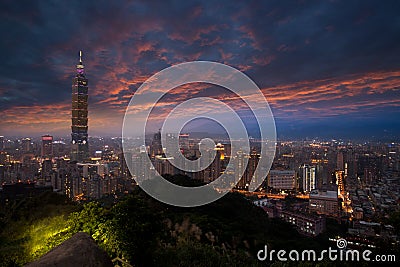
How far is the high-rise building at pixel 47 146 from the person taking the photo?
25.2 meters

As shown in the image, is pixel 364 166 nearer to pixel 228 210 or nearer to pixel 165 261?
pixel 228 210

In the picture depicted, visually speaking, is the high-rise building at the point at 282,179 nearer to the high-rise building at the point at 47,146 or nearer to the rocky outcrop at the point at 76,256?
the rocky outcrop at the point at 76,256

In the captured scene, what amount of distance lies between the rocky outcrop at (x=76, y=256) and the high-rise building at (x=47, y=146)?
26.4m

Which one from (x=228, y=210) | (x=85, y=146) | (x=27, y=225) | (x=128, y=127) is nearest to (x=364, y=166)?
(x=228, y=210)

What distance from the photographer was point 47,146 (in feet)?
86.0

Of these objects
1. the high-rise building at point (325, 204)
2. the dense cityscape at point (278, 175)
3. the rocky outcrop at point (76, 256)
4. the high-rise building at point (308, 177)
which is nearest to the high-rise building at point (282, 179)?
the dense cityscape at point (278, 175)

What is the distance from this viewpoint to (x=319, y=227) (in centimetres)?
943

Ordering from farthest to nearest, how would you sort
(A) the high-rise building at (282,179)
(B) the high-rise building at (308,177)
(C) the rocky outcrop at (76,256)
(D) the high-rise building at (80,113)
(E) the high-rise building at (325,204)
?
(D) the high-rise building at (80,113) < (B) the high-rise building at (308,177) < (A) the high-rise building at (282,179) < (E) the high-rise building at (325,204) < (C) the rocky outcrop at (76,256)

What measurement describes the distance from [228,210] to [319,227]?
3.57m

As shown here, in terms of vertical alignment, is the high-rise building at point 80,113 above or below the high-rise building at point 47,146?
above

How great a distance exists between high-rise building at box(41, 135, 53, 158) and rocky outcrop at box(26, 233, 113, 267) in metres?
26.4

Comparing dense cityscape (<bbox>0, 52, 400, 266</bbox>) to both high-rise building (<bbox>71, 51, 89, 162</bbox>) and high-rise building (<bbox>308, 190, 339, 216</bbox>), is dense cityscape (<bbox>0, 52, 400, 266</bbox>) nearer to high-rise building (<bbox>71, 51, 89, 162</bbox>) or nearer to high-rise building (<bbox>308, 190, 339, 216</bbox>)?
high-rise building (<bbox>308, 190, 339, 216</bbox>)

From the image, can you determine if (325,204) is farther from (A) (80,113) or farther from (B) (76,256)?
(A) (80,113)

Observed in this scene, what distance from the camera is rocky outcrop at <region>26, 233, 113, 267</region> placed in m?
1.80
